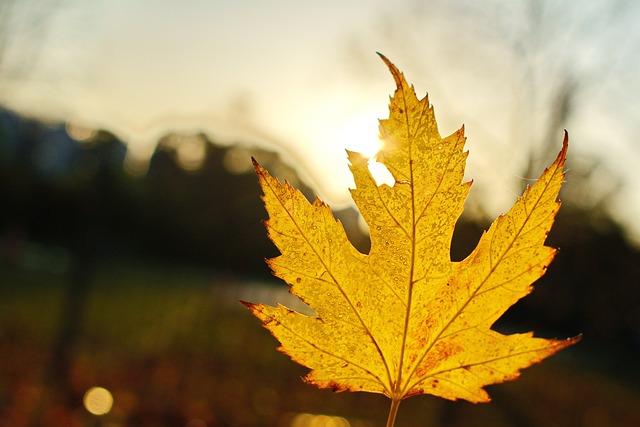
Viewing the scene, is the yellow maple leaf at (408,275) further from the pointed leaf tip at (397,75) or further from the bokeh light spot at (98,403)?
the bokeh light spot at (98,403)

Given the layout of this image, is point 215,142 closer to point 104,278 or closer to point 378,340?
point 104,278

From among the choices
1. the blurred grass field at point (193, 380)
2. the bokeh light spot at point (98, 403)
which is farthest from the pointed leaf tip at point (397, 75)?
the bokeh light spot at point (98, 403)

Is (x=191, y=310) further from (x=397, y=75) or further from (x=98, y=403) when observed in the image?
(x=397, y=75)

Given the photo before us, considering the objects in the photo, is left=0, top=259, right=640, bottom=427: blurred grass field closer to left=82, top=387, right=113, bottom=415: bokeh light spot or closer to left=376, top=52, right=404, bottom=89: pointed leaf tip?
left=82, top=387, right=113, bottom=415: bokeh light spot

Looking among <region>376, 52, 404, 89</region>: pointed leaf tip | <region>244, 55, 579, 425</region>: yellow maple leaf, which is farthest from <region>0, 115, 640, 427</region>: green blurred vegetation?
<region>376, 52, 404, 89</region>: pointed leaf tip

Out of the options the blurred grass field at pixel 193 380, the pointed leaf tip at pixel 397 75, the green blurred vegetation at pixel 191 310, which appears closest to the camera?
the pointed leaf tip at pixel 397 75

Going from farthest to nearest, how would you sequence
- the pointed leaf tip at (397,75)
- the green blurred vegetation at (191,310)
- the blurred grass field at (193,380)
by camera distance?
the green blurred vegetation at (191,310) < the blurred grass field at (193,380) < the pointed leaf tip at (397,75)

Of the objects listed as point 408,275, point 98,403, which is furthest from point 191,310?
point 408,275
